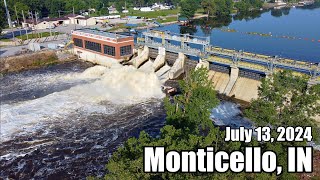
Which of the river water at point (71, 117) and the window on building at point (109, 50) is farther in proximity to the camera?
the window on building at point (109, 50)

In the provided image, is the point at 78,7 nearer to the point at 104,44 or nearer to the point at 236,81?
the point at 104,44

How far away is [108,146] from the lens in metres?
39.6

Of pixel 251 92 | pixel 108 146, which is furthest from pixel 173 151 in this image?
pixel 251 92

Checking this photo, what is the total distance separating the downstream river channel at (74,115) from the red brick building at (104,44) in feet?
16.4

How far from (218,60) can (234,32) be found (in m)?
57.1

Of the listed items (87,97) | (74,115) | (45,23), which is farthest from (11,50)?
→ (74,115)

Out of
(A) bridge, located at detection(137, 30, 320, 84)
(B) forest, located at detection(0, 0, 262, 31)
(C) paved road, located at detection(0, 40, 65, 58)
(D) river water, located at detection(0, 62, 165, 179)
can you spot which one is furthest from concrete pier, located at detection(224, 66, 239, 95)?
(B) forest, located at detection(0, 0, 262, 31)

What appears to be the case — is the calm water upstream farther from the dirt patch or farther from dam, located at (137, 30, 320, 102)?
the dirt patch

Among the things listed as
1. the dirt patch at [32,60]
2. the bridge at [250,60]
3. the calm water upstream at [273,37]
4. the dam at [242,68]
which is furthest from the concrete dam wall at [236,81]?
the dirt patch at [32,60]

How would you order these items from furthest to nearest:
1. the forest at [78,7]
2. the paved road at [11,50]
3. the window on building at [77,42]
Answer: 1. the forest at [78,7]
2. the window on building at [77,42]
3. the paved road at [11,50]

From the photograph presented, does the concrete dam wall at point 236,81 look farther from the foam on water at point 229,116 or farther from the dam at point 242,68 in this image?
the foam on water at point 229,116

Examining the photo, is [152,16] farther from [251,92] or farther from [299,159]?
[299,159]

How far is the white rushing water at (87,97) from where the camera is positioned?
45750 mm

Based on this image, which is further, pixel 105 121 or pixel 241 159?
pixel 105 121
